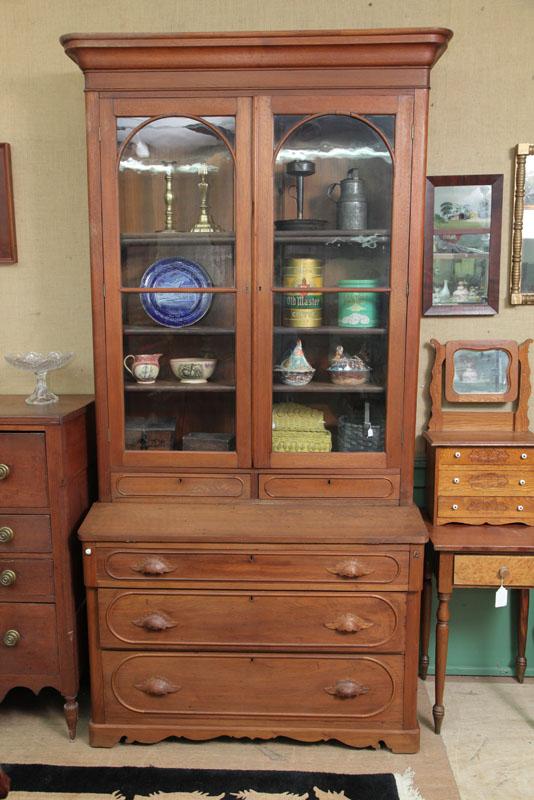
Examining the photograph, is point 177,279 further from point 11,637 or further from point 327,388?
point 11,637

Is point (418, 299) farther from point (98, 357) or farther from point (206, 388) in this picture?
point (98, 357)

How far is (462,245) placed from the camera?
2.55 meters

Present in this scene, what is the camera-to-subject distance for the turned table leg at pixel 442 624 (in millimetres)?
2266

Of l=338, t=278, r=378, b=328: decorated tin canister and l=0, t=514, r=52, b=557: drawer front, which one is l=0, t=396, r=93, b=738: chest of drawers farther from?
l=338, t=278, r=378, b=328: decorated tin canister

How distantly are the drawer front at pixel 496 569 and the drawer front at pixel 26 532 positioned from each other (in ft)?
4.51

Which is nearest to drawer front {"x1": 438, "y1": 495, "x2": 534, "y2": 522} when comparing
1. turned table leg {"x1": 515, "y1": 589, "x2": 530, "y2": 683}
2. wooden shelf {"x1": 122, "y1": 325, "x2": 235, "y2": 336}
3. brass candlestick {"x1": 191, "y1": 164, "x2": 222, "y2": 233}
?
turned table leg {"x1": 515, "y1": 589, "x2": 530, "y2": 683}

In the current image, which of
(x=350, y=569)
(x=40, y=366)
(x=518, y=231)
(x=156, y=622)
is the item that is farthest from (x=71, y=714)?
(x=518, y=231)

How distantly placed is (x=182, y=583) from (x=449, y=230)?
1610 mm

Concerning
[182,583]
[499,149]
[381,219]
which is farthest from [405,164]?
[182,583]

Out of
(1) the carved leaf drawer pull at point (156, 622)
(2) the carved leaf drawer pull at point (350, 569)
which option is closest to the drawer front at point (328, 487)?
(2) the carved leaf drawer pull at point (350, 569)

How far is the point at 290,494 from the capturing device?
7.51 ft

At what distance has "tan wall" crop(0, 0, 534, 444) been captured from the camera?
2.46 metres

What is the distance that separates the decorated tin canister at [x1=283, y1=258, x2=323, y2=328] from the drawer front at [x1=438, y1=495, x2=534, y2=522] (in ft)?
2.61

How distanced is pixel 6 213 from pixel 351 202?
1.35 m
